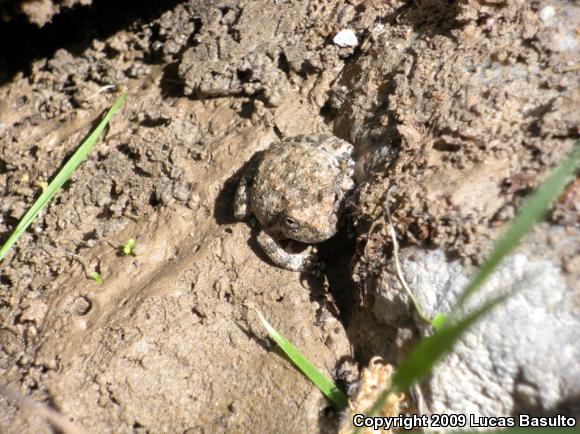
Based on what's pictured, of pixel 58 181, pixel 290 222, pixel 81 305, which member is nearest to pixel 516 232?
pixel 290 222

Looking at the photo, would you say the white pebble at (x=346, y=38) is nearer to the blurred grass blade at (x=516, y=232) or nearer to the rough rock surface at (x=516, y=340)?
the rough rock surface at (x=516, y=340)

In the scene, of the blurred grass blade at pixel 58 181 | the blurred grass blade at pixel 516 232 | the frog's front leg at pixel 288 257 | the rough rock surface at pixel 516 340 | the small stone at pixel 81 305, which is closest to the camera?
the blurred grass blade at pixel 516 232

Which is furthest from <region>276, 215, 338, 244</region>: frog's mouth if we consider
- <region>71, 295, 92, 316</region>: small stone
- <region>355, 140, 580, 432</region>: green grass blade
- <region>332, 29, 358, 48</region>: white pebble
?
<region>355, 140, 580, 432</region>: green grass blade

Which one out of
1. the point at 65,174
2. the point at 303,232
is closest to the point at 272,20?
the point at 303,232

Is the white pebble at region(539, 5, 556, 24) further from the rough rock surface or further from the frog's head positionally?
the frog's head

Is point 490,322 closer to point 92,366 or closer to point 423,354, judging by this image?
point 423,354

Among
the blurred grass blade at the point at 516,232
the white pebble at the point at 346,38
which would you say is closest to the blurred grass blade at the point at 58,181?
the white pebble at the point at 346,38
